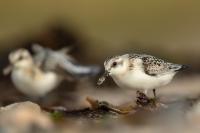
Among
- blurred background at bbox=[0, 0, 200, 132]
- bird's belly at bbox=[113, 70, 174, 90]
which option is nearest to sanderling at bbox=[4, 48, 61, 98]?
blurred background at bbox=[0, 0, 200, 132]

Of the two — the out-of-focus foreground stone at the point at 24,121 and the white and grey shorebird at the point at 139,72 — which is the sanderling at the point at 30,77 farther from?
the out-of-focus foreground stone at the point at 24,121

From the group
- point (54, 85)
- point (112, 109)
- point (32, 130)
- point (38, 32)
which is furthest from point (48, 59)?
point (32, 130)

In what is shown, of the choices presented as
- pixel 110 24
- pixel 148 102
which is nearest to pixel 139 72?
pixel 148 102

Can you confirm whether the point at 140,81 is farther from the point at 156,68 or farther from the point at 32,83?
the point at 32,83

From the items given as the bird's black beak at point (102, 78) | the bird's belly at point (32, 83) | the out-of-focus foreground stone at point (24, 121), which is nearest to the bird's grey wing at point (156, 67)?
the bird's black beak at point (102, 78)

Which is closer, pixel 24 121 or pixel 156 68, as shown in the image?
pixel 24 121
